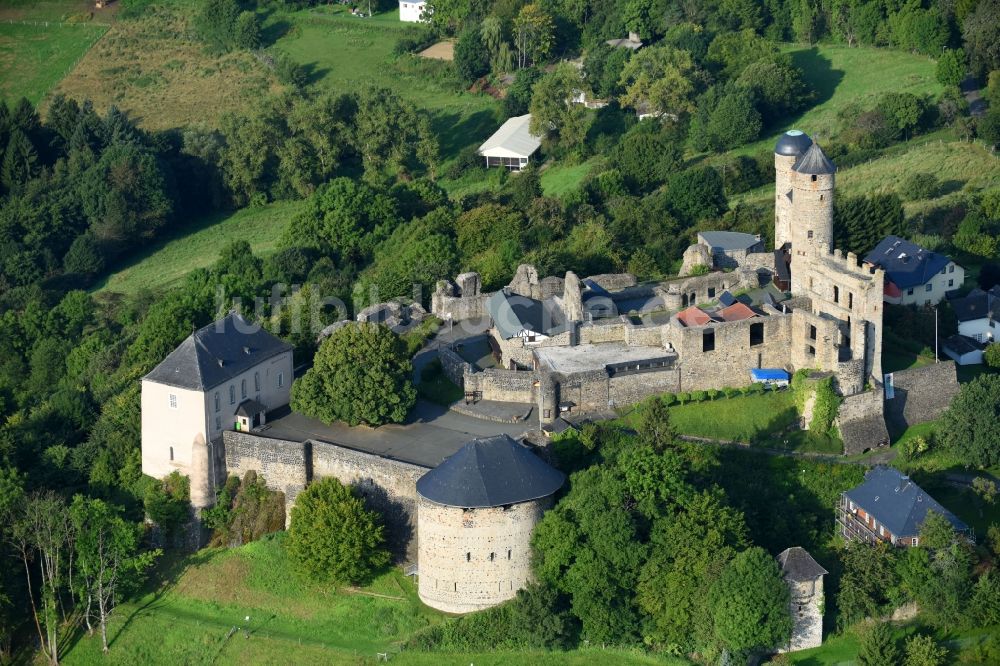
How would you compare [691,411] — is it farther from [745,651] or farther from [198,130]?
[198,130]

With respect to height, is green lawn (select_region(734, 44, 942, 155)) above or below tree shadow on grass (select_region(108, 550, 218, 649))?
above

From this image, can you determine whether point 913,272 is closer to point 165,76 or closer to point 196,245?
point 196,245

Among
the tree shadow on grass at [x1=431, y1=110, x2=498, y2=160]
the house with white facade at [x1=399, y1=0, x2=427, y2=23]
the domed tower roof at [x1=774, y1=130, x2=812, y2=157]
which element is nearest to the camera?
the domed tower roof at [x1=774, y1=130, x2=812, y2=157]

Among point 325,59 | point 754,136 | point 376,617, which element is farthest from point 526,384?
point 325,59

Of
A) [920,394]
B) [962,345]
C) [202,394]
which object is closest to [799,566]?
[920,394]

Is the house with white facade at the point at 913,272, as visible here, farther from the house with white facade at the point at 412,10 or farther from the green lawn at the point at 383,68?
the house with white facade at the point at 412,10

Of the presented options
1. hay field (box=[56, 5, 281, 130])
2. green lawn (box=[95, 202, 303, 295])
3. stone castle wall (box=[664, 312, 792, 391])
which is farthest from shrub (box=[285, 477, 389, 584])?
hay field (box=[56, 5, 281, 130])

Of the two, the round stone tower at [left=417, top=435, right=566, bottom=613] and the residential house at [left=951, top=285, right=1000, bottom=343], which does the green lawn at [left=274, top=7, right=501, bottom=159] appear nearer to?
the residential house at [left=951, top=285, right=1000, bottom=343]

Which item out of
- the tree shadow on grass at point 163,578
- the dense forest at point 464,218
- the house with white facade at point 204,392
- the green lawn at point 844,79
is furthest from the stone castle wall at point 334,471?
the green lawn at point 844,79
